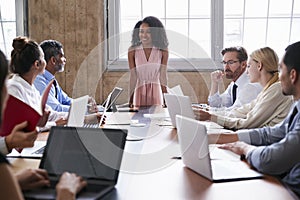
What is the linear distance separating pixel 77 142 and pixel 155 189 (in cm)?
32

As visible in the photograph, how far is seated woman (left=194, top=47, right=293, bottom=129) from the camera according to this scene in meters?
2.70

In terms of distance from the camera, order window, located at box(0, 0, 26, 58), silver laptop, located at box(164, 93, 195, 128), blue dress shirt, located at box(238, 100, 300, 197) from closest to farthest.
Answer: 1. blue dress shirt, located at box(238, 100, 300, 197)
2. silver laptop, located at box(164, 93, 195, 128)
3. window, located at box(0, 0, 26, 58)

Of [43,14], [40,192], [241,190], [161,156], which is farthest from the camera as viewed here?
[43,14]

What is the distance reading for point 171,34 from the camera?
5.21 meters

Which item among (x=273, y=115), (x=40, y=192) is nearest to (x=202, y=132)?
(x=40, y=192)

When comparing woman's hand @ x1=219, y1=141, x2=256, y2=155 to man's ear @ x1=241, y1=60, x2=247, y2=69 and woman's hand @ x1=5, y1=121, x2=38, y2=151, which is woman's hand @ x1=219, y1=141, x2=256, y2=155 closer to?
woman's hand @ x1=5, y1=121, x2=38, y2=151

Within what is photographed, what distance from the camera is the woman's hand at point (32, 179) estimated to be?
55.6 inches

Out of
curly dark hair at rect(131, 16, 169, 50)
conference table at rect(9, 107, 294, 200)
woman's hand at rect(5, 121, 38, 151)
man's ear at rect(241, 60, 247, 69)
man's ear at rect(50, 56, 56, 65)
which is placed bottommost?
conference table at rect(9, 107, 294, 200)

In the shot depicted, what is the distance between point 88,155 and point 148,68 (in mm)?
2569

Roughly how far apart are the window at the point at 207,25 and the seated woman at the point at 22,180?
11.7 feet

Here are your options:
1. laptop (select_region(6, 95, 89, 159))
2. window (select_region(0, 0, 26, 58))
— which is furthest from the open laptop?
window (select_region(0, 0, 26, 58))

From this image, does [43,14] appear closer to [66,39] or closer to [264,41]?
[66,39]

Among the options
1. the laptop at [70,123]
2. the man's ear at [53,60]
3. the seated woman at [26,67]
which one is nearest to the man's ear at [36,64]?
the seated woman at [26,67]

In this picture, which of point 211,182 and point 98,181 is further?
point 211,182
